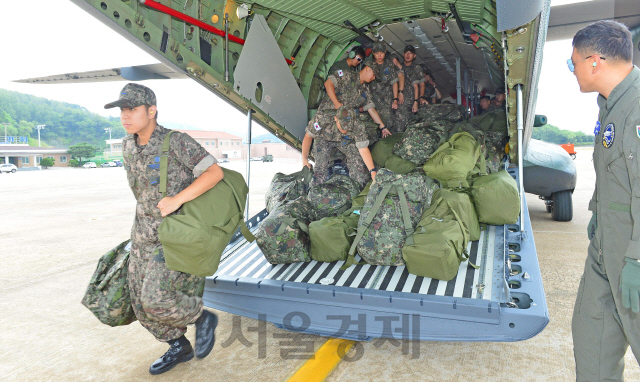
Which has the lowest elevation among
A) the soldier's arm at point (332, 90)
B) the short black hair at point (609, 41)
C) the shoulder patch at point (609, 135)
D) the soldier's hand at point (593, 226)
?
the soldier's hand at point (593, 226)

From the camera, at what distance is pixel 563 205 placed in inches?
267

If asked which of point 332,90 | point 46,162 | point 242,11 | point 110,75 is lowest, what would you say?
point 46,162

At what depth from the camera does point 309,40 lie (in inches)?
191

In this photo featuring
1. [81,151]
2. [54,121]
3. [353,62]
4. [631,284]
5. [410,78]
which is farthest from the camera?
[54,121]

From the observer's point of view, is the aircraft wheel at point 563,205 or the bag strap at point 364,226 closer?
the bag strap at point 364,226

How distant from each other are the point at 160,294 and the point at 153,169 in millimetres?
738

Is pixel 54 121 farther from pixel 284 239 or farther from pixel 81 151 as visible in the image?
pixel 284 239

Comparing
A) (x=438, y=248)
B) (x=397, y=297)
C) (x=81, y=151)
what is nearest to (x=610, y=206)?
(x=438, y=248)

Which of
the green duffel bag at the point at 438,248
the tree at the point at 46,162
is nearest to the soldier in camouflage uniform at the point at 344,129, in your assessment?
the green duffel bag at the point at 438,248

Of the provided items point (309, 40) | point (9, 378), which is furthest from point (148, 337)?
point (309, 40)

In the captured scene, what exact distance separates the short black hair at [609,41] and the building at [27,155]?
199 ft

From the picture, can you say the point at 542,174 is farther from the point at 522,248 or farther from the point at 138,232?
the point at 138,232

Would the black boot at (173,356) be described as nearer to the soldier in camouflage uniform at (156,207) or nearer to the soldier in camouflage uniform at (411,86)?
the soldier in camouflage uniform at (156,207)

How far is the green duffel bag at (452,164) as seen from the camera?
354cm
